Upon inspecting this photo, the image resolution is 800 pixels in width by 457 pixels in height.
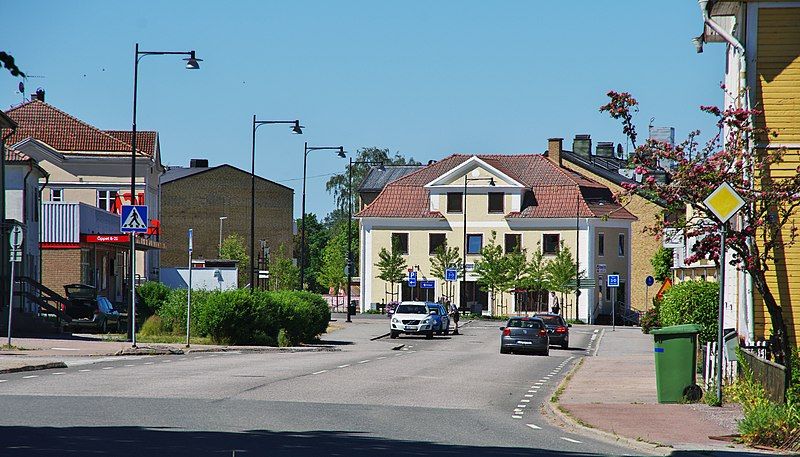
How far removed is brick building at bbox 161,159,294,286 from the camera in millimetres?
109688

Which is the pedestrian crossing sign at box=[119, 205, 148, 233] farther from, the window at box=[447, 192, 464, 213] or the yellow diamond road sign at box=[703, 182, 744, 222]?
the window at box=[447, 192, 464, 213]

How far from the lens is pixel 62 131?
2889 inches

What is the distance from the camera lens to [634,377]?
89.0 feet

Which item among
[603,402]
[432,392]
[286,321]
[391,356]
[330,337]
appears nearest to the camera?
[603,402]

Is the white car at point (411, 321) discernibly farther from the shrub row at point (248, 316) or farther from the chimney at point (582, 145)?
the chimney at point (582, 145)

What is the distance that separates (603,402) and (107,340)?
21.1 metres

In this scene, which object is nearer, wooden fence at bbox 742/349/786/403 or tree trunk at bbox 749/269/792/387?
wooden fence at bbox 742/349/786/403

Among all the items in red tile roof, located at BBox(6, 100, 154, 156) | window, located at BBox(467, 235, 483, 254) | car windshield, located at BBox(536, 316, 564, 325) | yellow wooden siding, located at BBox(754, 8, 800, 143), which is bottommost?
car windshield, located at BBox(536, 316, 564, 325)

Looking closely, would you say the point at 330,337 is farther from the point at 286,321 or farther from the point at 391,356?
the point at 391,356

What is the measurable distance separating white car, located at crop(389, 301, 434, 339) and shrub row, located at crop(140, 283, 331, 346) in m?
7.64

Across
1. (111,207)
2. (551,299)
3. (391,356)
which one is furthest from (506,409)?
(551,299)

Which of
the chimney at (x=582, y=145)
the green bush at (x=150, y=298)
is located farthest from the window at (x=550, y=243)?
the green bush at (x=150, y=298)

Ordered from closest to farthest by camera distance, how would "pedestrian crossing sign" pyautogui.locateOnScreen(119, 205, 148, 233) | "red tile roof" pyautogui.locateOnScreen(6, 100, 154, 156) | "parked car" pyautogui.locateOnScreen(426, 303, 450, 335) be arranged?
"pedestrian crossing sign" pyautogui.locateOnScreen(119, 205, 148, 233)
"parked car" pyautogui.locateOnScreen(426, 303, 450, 335)
"red tile roof" pyautogui.locateOnScreen(6, 100, 154, 156)

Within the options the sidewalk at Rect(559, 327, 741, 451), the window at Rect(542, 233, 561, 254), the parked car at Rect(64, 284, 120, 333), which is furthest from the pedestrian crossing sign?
the window at Rect(542, 233, 561, 254)
